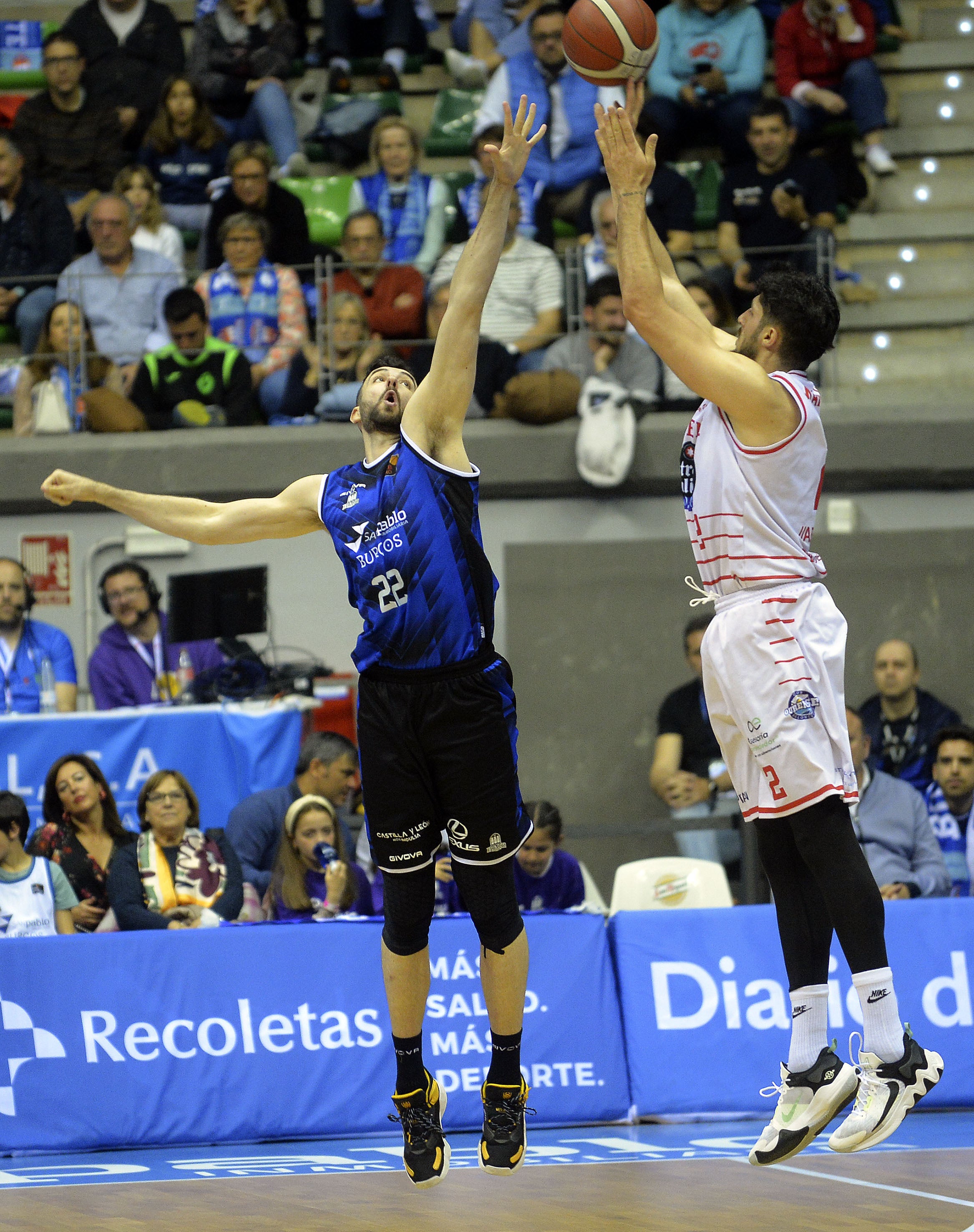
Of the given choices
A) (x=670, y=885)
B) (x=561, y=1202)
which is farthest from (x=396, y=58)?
(x=561, y=1202)

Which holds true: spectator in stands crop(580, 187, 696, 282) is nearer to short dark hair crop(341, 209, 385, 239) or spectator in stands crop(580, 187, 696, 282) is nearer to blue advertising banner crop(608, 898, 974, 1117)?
short dark hair crop(341, 209, 385, 239)

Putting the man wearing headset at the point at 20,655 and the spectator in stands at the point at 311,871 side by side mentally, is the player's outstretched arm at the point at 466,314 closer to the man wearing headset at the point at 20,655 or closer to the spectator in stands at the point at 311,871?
the spectator in stands at the point at 311,871

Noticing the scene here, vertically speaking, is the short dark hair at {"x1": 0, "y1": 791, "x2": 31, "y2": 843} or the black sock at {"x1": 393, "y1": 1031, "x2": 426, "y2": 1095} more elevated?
the short dark hair at {"x1": 0, "y1": 791, "x2": 31, "y2": 843}

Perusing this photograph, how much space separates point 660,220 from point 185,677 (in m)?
4.92

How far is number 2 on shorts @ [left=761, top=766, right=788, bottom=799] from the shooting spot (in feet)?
16.1

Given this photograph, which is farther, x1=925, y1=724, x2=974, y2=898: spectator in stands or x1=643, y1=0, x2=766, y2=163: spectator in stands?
x1=643, y1=0, x2=766, y2=163: spectator in stands

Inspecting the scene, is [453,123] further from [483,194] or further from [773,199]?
[773,199]

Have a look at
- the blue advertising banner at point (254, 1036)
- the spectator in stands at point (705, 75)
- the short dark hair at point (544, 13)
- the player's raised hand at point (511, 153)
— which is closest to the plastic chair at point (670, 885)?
the blue advertising banner at point (254, 1036)

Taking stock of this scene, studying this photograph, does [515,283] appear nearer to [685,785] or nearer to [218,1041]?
[685,785]

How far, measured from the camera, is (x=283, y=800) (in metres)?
8.88

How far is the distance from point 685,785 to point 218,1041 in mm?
3257

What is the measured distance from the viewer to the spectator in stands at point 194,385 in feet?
37.4

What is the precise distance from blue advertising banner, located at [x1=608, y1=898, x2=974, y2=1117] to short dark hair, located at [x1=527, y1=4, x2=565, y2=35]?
7.51m

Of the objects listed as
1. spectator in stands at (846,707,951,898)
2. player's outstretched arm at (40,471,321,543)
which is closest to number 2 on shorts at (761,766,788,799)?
player's outstretched arm at (40,471,321,543)
